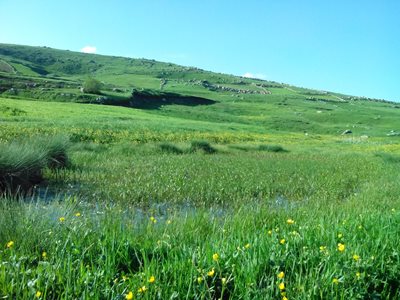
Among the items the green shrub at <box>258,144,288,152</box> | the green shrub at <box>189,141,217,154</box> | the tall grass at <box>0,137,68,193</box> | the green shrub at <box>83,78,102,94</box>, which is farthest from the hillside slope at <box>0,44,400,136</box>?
the tall grass at <box>0,137,68,193</box>

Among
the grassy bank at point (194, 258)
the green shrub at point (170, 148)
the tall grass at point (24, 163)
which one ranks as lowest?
the green shrub at point (170, 148)

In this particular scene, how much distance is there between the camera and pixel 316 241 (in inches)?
221

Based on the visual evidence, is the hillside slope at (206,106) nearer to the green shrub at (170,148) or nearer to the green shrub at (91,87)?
the green shrub at (91,87)

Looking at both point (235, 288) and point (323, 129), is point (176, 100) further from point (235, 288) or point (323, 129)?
point (235, 288)

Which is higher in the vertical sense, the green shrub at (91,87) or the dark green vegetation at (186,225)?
the green shrub at (91,87)

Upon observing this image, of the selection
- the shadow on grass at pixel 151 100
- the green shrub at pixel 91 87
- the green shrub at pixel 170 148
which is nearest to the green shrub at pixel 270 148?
the green shrub at pixel 170 148

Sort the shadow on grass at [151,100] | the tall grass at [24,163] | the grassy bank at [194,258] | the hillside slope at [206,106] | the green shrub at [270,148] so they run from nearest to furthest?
1. the grassy bank at [194,258]
2. the tall grass at [24,163]
3. the green shrub at [270,148]
4. the hillside slope at [206,106]
5. the shadow on grass at [151,100]

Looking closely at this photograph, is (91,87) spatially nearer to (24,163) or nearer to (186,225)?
(24,163)

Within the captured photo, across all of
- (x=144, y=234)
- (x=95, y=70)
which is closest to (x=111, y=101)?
(x=144, y=234)

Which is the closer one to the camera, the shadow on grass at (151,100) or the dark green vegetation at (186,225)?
the dark green vegetation at (186,225)

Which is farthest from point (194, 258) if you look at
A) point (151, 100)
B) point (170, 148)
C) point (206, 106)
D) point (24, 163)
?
point (206, 106)

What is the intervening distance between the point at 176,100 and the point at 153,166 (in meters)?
83.6

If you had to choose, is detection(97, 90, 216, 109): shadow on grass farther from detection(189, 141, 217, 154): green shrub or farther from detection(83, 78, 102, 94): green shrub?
detection(189, 141, 217, 154): green shrub

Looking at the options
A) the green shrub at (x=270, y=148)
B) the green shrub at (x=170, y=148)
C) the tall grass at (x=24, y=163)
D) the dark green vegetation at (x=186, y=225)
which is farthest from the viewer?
the green shrub at (x=270, y=148)
